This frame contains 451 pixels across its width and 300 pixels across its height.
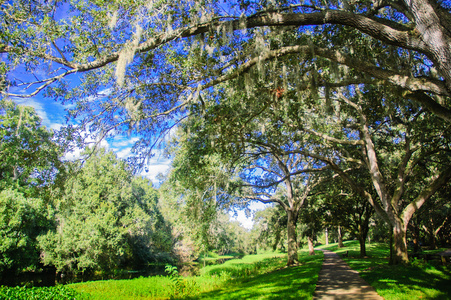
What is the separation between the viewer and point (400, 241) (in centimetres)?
941

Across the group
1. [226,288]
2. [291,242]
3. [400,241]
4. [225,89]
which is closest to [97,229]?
[226,288]

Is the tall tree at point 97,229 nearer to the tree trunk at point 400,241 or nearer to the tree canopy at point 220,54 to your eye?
the tree canopy at point 220,54

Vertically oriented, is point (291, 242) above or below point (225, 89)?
below

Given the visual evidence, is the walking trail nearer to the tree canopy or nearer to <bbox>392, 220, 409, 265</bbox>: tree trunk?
<bbox>392, 220, 409, 265</bbox>: tree trunk

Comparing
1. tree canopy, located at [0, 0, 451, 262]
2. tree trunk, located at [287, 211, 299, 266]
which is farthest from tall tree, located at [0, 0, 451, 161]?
tree trunk, located at [287, 211, 299, 266]

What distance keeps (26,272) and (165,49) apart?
2509cm

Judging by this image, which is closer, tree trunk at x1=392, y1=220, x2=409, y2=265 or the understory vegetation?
the understory vegetation

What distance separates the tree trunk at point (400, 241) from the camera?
9383 mm

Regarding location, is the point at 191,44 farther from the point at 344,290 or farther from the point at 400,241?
the point at 400,241

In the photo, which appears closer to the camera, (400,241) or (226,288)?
(400,241)

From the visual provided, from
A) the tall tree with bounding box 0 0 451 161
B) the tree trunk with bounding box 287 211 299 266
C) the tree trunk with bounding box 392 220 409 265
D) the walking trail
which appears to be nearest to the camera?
the tall tree with bounding box 0 0 451 161

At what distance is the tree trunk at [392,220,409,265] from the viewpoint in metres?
9.38

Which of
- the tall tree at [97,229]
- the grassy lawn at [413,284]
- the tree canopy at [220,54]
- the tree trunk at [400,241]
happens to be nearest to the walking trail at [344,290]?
the grassy lawn at [413,284]

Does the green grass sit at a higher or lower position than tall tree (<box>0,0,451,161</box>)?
lower
